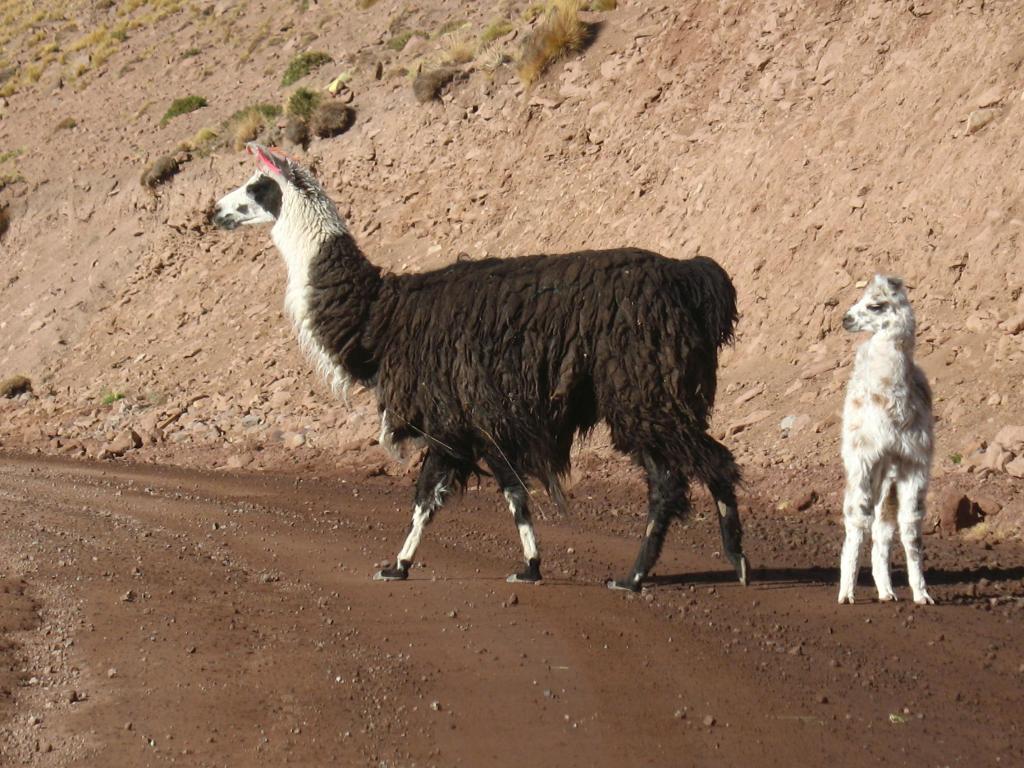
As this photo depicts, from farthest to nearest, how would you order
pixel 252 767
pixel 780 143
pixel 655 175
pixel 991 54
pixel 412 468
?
pixel 655 175 → pixel 780 143 → pixel 991 54 → pixel 412 468 → pixel 252 767

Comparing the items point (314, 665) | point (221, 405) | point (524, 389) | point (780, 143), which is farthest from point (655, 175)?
point (314, 665)

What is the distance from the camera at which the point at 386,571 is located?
363 inches

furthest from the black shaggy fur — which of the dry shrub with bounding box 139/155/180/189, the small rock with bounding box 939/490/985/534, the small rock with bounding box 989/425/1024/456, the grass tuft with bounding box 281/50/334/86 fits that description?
the grass tuft with bounding box 281/50/334/86

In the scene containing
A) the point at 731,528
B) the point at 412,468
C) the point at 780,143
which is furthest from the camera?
the point at 780,143

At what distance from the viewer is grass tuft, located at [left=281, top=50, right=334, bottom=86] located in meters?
33.3

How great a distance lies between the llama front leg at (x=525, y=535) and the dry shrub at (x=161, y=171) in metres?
24.3

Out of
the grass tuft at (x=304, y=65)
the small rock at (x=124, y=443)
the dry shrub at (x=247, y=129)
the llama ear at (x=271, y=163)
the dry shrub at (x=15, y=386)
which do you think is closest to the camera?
the llama ear at (x=271, y=163)

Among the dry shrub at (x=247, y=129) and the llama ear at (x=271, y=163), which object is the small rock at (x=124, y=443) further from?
the dry shrub at (x=247, y=129)

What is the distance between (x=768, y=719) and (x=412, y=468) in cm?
964

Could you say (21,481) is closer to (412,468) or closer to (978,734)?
(412,468)

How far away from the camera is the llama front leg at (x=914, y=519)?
25.7 ft

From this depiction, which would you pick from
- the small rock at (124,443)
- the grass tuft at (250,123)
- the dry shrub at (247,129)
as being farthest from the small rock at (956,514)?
the dry shrub at (247,129)

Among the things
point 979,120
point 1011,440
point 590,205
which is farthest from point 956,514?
point 590,205

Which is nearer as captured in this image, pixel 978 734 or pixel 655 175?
pixel 978 734
